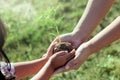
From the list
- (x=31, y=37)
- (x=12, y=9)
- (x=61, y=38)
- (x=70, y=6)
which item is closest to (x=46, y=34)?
(x=31, y=37)

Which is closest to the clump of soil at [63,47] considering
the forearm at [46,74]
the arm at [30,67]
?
the arm at [30,67]

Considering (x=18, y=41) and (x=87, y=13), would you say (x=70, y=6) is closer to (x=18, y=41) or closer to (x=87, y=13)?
(x=18, y=41)

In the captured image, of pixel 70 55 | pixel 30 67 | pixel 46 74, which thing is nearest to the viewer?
pixel 46 74

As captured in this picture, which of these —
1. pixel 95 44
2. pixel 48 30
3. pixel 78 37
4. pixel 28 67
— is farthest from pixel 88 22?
pixel 48 30

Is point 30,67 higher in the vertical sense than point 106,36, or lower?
lower

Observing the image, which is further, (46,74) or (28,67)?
(28,67)

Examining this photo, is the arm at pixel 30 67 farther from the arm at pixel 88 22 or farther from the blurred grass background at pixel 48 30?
the blurred grass background at pixel 48 30

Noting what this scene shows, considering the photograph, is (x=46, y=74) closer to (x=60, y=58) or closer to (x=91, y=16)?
(x=60, y=58)
